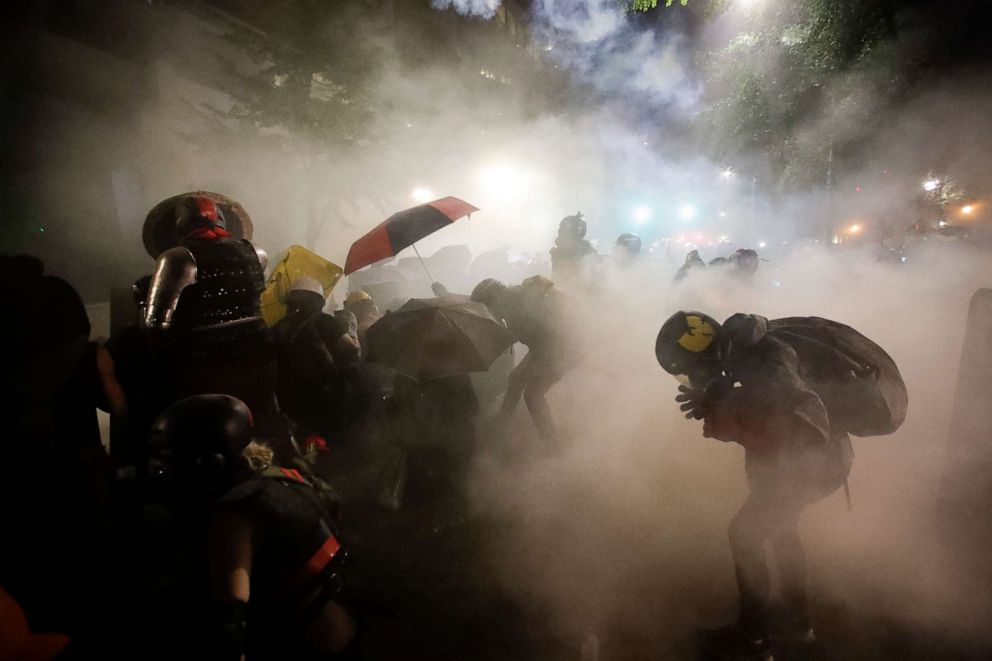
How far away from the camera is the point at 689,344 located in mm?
2785

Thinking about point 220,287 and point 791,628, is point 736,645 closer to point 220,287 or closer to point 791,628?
point 791,628

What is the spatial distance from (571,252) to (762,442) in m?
5.31

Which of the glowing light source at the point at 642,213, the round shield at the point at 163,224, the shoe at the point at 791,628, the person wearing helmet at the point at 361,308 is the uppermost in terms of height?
the glowing light source at the point at 642,213

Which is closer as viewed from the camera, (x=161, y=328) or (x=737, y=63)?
(x=161, y=328)

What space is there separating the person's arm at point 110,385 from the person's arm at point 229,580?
1.88 meters

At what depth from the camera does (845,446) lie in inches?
110

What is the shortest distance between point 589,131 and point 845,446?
17.7 metres

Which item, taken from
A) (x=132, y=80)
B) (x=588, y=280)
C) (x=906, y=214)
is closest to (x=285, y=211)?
(x=132, y=80)

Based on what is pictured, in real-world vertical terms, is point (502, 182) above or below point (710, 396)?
above

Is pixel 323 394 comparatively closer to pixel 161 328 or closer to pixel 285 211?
pixel 161 328

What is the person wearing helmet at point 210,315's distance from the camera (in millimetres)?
2846

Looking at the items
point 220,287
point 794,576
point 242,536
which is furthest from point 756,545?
point 220,287

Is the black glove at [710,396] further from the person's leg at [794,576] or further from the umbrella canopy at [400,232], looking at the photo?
the umbrella canopy at [400,232]

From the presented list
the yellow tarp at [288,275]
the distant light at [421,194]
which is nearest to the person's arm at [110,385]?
the yellow tarp at [288,275]
